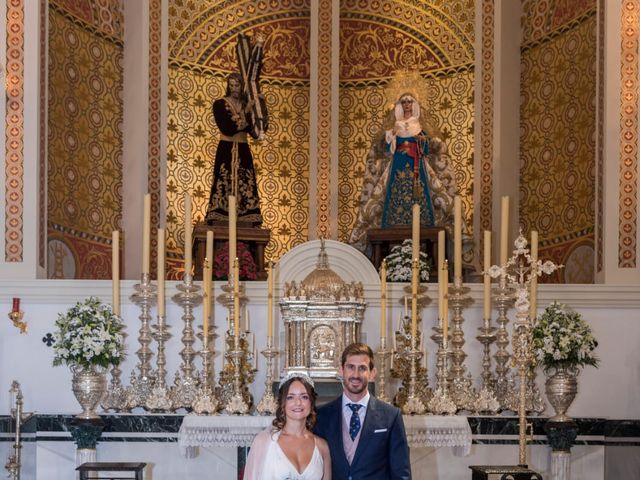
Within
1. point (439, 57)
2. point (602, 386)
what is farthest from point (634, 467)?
point (439, 57)

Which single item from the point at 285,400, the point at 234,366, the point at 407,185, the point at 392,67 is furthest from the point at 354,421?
the point at 392,67

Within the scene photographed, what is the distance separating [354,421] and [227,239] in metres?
5.84

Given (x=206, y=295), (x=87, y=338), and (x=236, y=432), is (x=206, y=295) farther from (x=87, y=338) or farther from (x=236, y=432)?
(x=236, y=432)

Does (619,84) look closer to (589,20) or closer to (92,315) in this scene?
(589,20)

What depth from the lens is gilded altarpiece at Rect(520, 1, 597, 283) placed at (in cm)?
1193

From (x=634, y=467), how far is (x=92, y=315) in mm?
4146

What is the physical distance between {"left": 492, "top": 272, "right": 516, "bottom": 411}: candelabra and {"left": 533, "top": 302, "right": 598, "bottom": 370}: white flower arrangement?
30 cm

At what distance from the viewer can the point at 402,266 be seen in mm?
10445

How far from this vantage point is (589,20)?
39.4 feet

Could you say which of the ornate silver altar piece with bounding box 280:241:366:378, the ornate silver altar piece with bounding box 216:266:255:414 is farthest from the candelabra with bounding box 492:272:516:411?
the ornate silver altar piece with bounding box 216:266:255:414

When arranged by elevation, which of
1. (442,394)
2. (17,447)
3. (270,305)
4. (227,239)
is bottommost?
(17,447)

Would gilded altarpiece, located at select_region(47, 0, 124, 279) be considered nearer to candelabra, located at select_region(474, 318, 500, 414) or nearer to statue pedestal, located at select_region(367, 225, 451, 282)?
statue pedestal, located at select_region(367, 225, 451, 282)

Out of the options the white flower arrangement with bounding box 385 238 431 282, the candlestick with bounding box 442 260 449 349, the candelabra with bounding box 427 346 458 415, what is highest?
the white flower arrangement with bounding box 385 238 431 282

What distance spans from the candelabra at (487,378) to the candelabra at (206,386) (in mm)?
1857
